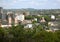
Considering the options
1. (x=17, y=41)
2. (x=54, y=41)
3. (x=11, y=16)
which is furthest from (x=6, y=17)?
(x=17, y=41)

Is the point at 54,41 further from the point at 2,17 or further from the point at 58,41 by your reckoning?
the point at 2,17

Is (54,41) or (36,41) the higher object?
(36,41)

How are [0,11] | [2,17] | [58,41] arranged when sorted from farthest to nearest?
[0,11]
[2,17]
[58,41]

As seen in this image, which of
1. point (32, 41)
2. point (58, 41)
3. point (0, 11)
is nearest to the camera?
point (32, 41)

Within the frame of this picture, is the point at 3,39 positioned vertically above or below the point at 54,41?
above

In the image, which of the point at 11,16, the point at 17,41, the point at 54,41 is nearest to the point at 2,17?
the point at 11,16

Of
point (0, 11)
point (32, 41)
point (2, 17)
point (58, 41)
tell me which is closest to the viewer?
point (32, 41)

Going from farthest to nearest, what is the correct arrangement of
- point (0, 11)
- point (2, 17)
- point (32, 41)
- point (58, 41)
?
1. point (0, 11)
2. point (2, 17)
3. point (58, 41)
4. point (32, 41)

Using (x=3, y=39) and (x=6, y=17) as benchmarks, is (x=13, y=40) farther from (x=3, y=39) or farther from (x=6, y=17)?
(x=6, y=17)

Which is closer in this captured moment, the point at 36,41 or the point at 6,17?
the point at 36,41
